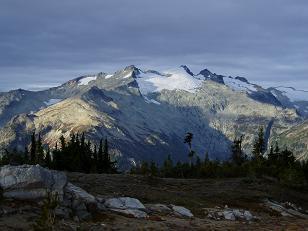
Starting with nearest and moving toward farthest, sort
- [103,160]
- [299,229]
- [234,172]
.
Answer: [299,229], [234,172], [103,160]

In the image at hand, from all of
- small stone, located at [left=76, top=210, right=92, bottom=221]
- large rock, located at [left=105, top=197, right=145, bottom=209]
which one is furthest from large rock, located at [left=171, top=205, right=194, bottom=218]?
small stone, located at [left=76, top=210, right=92, bottom=221]

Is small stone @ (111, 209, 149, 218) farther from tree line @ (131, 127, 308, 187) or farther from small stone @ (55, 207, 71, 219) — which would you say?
tree line @ (131, 127, 308, 187)

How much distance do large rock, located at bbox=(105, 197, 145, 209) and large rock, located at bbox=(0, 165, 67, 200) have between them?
705cm

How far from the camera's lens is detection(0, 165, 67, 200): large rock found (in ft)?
143

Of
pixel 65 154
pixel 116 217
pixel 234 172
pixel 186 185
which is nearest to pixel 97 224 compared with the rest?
pixel 116 217

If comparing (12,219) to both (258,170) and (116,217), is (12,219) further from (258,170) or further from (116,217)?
(258,170)

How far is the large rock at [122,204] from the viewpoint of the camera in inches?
2005

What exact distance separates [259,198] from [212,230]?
3585 centimetres

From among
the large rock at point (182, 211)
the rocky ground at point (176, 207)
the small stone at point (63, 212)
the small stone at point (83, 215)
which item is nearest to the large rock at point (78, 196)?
the rocky ground at point (176, 207)

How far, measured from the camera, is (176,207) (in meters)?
56.5

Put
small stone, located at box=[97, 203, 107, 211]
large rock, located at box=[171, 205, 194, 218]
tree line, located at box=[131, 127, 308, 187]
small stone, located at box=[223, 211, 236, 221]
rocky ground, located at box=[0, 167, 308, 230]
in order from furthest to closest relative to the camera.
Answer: tree line, located at box=[131, 127, 308, 187] → small stone, located at box=[223, 211, 236, 221] → large rock, located at box=[171, 205, 194, 218] → small stone, located at box=[97, 203, 107, 211] → rocky ground, located at box=[0, 167, 308, 230]

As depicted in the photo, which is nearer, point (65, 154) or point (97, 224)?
point (97, 224)

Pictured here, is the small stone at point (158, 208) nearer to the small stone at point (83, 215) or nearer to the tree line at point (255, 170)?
the small stone at point (83, 215)

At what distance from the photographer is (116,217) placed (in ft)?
150
